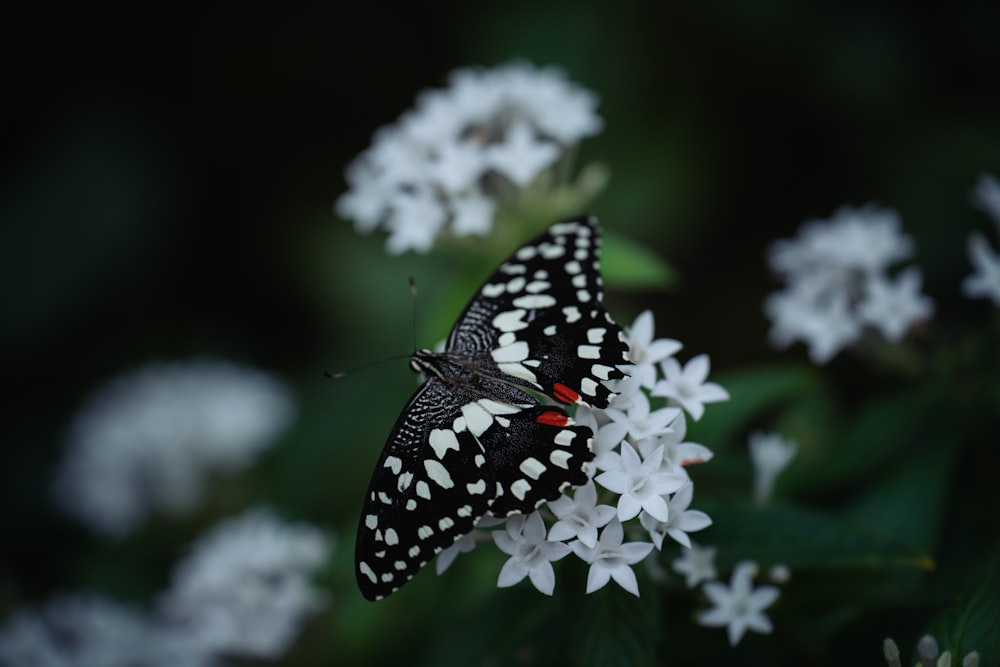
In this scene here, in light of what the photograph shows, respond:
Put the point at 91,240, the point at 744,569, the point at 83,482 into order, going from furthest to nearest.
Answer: the point at 91,240 → the point at 83,482 → the point at 744,569

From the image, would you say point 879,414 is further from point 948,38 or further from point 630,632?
point 948,38

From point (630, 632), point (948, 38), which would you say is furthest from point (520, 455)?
point (948, 38)

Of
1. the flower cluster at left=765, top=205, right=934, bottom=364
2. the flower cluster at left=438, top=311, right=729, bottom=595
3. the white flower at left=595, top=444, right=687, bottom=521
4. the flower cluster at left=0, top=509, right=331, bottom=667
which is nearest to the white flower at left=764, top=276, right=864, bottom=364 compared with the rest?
the flower cluster at left=765, top=205, right=934, bottom=364

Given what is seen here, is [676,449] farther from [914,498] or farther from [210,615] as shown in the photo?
[210,615]

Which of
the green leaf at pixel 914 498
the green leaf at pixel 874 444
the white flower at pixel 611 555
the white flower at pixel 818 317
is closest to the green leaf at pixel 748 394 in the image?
the white flower at pixel 818 317

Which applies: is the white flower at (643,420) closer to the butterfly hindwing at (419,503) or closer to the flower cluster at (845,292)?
the butterfly hindwing at (419,503)

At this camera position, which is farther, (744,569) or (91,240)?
(91,240)

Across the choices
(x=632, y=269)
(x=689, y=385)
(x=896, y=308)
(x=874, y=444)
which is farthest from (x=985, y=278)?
(x=689, y=385)
